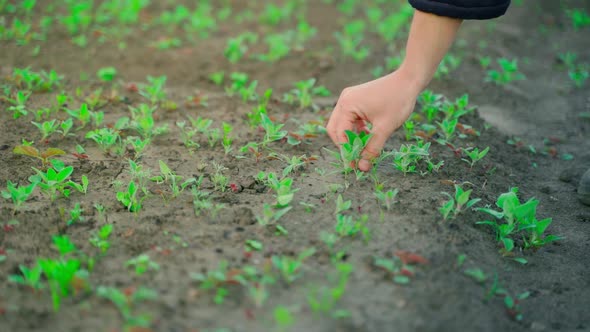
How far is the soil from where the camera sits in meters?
2.24

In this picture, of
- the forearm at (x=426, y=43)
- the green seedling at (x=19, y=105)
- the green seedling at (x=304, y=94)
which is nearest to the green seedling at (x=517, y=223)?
the forearm at (x=426, y=43)

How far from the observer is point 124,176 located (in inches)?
127

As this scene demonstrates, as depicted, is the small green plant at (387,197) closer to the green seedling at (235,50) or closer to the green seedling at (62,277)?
the green seedling at (62,277)

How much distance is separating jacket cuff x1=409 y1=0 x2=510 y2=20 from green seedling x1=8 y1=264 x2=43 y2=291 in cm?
192

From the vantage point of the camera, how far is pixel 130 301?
2.21 metres

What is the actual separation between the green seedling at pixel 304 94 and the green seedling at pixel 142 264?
83.5 inches

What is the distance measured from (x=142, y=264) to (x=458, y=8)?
1726 millimetres

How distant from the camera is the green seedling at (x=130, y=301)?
2131 mm

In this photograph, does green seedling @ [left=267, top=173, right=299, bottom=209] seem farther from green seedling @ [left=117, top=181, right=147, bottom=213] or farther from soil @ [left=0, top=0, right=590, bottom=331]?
green seedling @ [left=117, top=181, right=147, bottom=213]

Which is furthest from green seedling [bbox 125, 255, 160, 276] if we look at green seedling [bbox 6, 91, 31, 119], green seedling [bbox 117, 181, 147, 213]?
green seedling [bbox 6, 91, 31, 119]

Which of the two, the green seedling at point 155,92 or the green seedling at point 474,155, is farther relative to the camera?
the green seedling at point 155,92

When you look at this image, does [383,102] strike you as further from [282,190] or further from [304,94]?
[304,94]

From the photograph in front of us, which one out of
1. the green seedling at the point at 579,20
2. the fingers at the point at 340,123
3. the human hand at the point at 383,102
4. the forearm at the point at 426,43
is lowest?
the green seedling at the point at 579,20

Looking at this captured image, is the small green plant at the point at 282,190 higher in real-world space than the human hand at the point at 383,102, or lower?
lower
